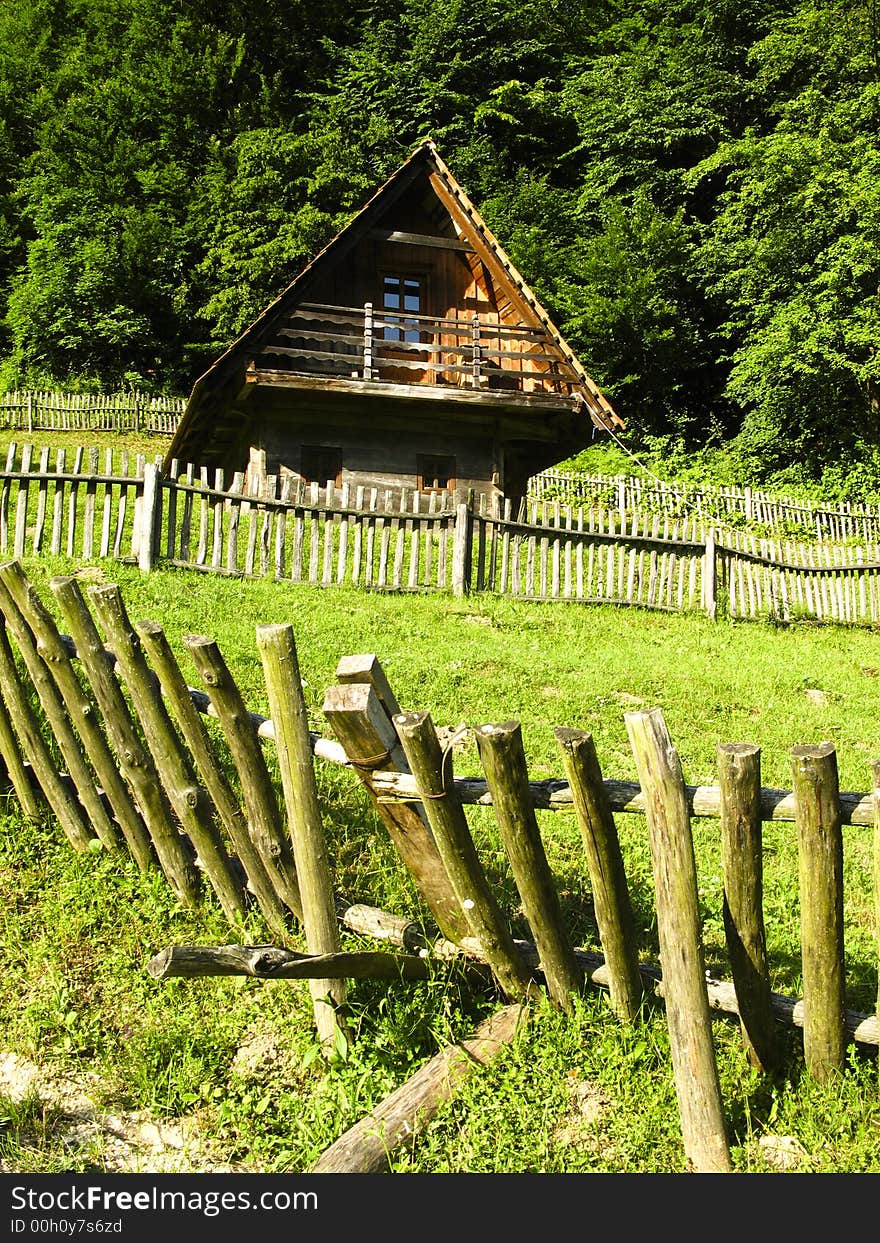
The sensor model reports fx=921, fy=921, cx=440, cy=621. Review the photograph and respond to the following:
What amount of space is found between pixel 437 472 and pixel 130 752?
1569 centimetres

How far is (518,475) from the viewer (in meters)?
20.5

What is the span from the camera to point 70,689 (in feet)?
12.0

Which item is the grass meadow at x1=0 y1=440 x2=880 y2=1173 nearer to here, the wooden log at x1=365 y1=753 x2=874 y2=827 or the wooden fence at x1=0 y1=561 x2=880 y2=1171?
the wooden fence at x1=0 y1=561 x2=880 y2=1171

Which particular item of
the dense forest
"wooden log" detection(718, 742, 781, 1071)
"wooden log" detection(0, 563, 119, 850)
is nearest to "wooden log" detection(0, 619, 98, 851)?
"wooden log" detection(0, 563, 119, 850)

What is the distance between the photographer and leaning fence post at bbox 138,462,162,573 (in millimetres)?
10531

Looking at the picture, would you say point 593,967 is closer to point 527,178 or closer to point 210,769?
point 210,769

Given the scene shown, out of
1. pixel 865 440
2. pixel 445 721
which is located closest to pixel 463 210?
pixel 445 721

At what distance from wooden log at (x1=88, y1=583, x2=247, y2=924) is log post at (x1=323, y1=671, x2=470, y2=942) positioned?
83 centimetres

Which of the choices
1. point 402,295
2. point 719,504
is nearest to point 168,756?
point 402,295

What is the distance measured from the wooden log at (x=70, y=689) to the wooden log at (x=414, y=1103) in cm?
157

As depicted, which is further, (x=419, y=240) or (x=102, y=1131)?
(x=419, y=240)

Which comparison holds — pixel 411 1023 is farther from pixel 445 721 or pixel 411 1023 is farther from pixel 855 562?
pixel 855 562

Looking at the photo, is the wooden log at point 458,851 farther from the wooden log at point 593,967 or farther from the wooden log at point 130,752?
the wooden log at point 130,752

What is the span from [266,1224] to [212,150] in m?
40.1
